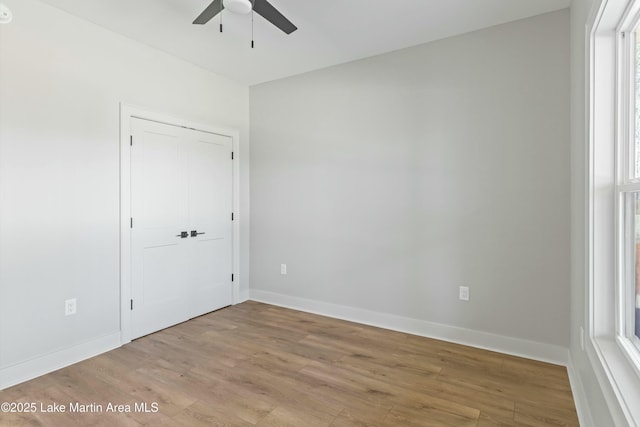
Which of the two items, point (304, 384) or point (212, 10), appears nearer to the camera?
point (212, 10)

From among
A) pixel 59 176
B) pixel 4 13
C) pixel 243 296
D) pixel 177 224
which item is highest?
pixel 4 13

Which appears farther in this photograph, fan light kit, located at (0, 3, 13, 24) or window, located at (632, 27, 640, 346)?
fan light kit, located at (0, 3, 13, 24)

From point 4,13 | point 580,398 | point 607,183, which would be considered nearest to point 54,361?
point 4,13

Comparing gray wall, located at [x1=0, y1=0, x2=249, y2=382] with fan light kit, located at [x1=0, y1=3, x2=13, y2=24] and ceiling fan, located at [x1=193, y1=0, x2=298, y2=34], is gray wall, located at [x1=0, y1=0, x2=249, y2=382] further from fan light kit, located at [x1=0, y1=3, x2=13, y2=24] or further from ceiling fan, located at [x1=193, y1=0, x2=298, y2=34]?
ceiling fan, located at [x1=193, y1=0, x2=298, y2=34]

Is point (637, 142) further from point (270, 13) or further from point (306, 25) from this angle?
point (306, 25)

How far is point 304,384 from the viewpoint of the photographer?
2.36 meters

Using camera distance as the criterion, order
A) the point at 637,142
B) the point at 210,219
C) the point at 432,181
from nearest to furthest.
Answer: the point at 637,142, the point at 432,181, the point at 210,219

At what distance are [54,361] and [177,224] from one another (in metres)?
1.49

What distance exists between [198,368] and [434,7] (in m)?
3.28

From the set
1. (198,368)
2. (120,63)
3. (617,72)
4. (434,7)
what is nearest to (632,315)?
(617,72)

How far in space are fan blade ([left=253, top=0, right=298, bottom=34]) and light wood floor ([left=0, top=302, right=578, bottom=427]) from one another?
8.16 ft

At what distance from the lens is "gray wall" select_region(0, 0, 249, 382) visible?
236cm

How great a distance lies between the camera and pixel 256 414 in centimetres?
203

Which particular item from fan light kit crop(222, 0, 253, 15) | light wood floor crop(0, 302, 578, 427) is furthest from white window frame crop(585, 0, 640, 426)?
fan light kit crop(222, 0, 253, 15)
